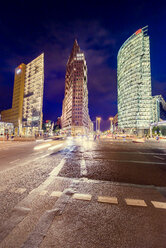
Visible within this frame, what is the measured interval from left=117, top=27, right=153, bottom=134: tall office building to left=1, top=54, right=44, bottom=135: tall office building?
234 feet

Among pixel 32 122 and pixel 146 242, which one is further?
pixel 32 122

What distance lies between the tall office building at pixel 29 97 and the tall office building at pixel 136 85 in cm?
7128

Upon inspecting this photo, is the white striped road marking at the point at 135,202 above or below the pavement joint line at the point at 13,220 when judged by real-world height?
below

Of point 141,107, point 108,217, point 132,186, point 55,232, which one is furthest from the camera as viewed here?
point 141,107

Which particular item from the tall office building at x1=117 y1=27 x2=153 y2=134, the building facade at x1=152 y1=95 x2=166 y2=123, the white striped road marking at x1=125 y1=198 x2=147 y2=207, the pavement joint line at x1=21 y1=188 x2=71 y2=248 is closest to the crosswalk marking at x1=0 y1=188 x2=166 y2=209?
the white striped road marking at x1=125 y1=198 x2=147 y2=207

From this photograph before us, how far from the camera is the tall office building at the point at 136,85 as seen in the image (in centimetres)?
9713

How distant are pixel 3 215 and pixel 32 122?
94.9 m

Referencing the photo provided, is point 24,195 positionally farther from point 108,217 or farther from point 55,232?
point 108,217

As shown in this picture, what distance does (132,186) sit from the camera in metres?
3.75

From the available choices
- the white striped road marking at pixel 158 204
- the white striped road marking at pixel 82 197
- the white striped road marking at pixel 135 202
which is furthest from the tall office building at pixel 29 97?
the white striped road marking at pixel 158 204

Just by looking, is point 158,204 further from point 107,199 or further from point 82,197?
point 82,197

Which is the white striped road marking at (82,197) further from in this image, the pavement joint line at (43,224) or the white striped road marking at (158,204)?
the white striped road marking at (158,204)

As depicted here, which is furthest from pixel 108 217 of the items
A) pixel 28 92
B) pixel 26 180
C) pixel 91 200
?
pixel 28 92

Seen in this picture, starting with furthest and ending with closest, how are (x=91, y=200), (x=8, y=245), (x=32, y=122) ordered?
(x=32, y=122) < (x=91, y=200) < (x=8, y=245)
